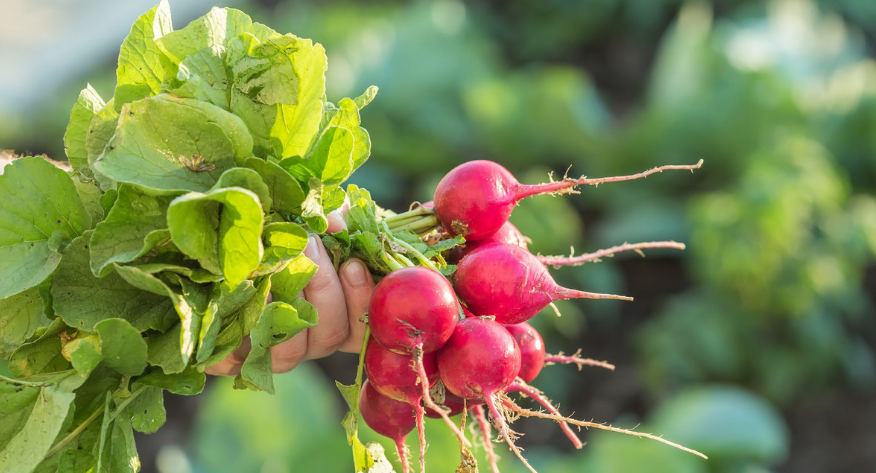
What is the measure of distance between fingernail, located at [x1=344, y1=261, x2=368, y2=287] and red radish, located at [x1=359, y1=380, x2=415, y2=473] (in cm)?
16

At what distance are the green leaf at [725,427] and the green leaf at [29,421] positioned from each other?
7.14ft

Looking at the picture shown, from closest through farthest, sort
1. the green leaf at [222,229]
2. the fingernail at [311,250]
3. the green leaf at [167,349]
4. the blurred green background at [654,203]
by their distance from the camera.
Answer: the green leaf at [222,229], the green leaf at [167,349], the fingernail at [311,250], the blurred green background at [654,203]

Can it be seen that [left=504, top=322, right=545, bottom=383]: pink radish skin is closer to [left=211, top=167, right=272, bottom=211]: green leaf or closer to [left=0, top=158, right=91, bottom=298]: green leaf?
[left=211, top=167, right=272, bottom=211]: green leaf

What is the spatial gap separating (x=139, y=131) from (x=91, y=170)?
0.18 m

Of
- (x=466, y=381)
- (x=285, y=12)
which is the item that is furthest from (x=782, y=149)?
(x=285, y=12)

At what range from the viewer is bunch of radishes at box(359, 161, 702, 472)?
92cm

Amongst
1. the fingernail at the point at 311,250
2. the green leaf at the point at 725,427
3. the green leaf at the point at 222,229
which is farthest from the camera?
the green leaf at the point at 725,427

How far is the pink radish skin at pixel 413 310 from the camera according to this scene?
90 cm

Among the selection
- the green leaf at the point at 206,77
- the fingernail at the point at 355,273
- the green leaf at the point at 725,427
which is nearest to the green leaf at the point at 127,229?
the green leaf at the point at 206,77

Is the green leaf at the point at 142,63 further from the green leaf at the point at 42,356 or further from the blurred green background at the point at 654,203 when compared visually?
the blurred green background at the point at 654,203

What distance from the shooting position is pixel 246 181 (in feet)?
2.82

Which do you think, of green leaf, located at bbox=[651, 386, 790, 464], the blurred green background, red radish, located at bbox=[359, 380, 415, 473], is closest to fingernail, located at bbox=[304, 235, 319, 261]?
red radish, located at bbox=[359, 380, 415, 473]

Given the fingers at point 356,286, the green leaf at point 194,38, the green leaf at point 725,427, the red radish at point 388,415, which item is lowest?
the green leaf at point 725,427

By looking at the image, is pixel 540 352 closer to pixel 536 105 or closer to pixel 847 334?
pixel 847 334
